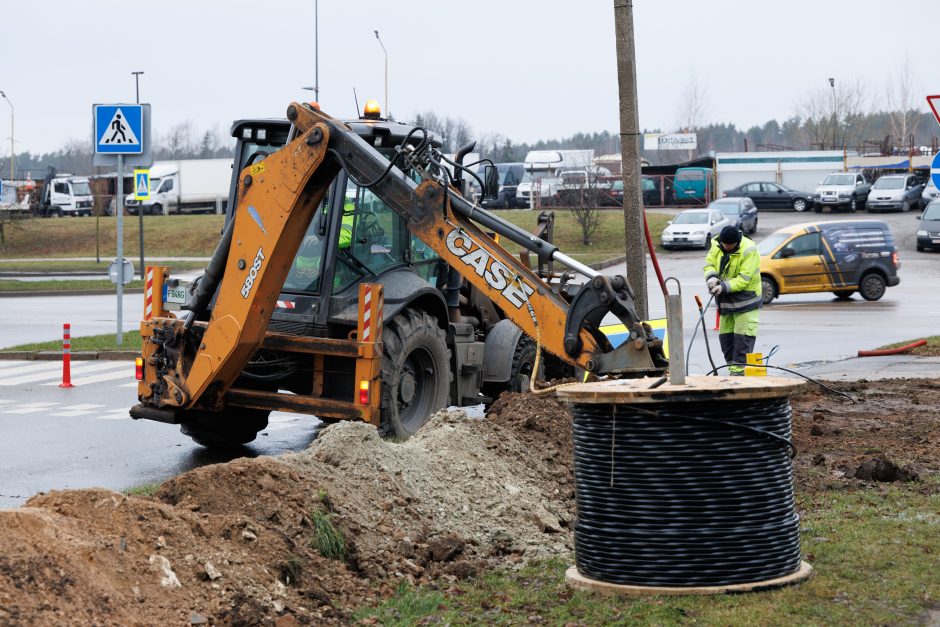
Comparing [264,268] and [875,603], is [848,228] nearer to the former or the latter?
[264,268]

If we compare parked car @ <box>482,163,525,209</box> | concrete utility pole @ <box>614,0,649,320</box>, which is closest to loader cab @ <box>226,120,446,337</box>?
concrete utility pole @ <box>614,0,649,320</box>

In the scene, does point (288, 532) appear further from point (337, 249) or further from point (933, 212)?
point (933, 212)

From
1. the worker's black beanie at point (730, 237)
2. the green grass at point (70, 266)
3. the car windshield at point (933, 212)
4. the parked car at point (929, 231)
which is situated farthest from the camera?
the green grass at point (70, 266)

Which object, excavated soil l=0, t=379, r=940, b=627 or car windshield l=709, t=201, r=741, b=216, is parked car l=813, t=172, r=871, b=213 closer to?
car windshield l=709, t=201, r=741, b=216

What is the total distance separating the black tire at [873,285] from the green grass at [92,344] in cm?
1719

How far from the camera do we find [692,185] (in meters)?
60.7

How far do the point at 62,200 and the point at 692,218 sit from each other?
36045 mm

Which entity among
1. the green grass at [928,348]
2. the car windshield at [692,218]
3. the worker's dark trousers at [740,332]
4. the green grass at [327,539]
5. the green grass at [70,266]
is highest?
the car windshield at [692,218]

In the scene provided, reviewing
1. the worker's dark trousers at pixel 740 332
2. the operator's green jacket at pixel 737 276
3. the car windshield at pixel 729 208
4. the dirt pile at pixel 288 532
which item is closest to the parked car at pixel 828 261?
the worker's dark trousers at pixel 740 332

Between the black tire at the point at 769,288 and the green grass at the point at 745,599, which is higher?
the black tire at the point at 769,288

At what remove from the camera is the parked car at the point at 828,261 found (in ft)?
93.0

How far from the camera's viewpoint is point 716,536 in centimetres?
575

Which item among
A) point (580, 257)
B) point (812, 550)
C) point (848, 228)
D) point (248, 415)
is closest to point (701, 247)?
point (580, 257)

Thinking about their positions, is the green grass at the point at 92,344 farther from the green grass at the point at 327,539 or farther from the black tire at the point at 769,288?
the black tire at the point at 769,288
